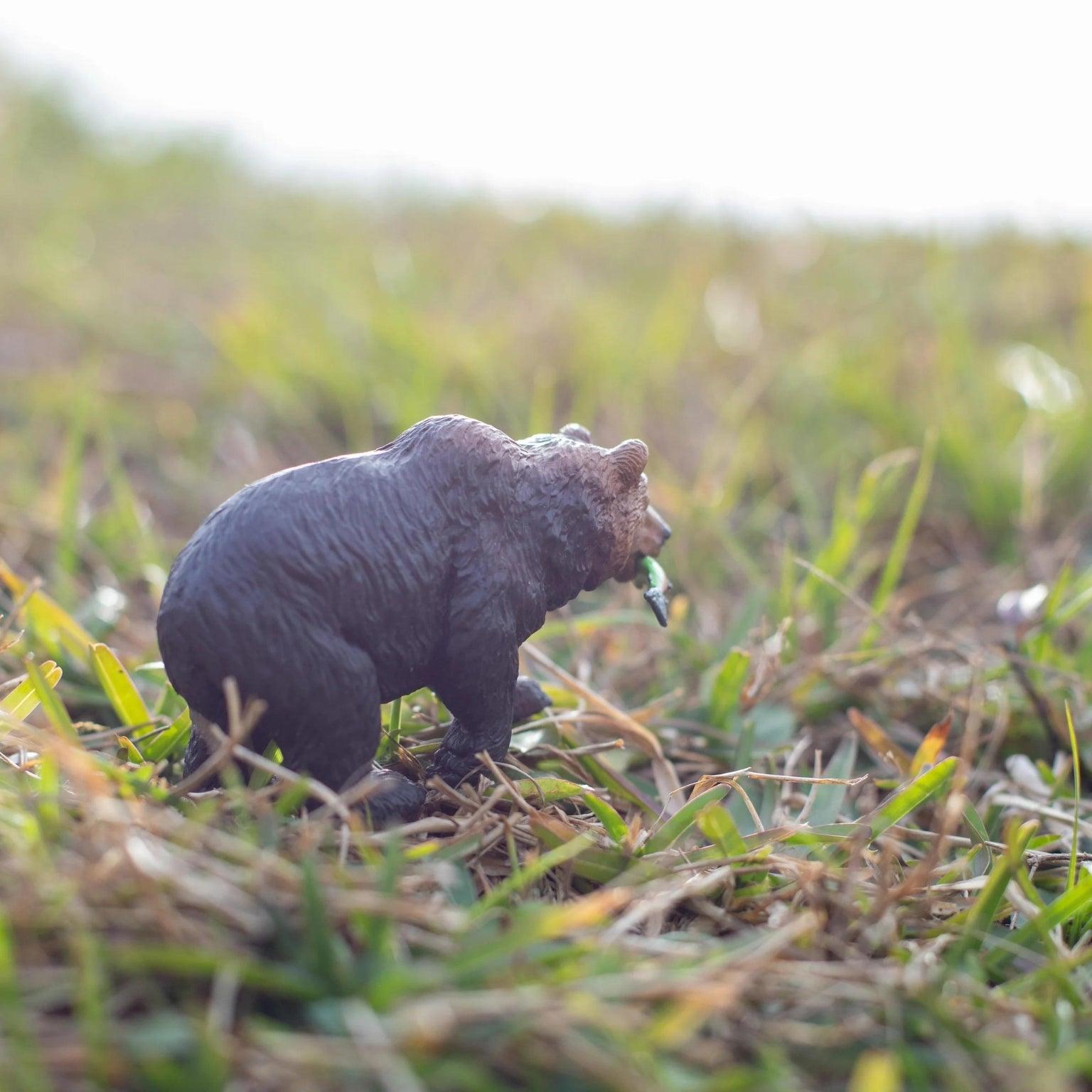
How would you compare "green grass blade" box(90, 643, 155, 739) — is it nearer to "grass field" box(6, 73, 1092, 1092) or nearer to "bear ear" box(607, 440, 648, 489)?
"grass field" box(6, 73, 1092, 1092)

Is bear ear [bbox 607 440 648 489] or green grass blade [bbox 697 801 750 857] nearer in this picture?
green grass blade [bbox 697 801 750 857]

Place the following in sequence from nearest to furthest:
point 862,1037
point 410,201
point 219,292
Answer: point 862,1037 < point 219,292 < point 410,201

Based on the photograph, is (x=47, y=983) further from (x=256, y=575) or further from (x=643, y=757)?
(x=643, y=757)

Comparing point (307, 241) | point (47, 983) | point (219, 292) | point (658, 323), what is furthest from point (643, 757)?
point (307, 241)

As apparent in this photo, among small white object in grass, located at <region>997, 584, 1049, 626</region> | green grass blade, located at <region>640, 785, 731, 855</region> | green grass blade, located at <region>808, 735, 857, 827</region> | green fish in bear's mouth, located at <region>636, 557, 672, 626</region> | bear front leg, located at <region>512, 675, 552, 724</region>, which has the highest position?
green fish in bear's mouth, located at <region>636, 557, 672, 626</region>

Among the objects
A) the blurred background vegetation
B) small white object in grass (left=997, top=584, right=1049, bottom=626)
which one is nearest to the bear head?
the blurred background vegetation

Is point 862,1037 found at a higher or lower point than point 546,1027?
lower

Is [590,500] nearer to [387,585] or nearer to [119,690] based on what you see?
[387,585]

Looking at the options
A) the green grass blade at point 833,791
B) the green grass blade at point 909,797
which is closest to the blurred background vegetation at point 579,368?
the green grass blade at point 833,791
